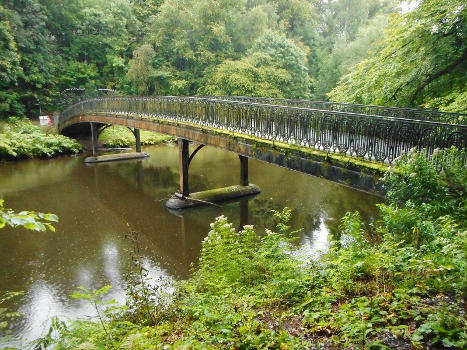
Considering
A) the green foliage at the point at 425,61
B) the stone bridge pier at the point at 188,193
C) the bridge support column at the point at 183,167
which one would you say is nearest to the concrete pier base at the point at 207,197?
the stone bridge pier at the point at 188,193

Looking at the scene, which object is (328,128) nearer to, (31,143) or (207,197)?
(207,197)

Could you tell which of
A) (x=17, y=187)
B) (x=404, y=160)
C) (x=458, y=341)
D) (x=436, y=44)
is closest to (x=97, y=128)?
(x=17, y=187)

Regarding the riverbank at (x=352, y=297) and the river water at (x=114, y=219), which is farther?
the river water at (x=114, y=219)

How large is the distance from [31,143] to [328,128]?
926 inches

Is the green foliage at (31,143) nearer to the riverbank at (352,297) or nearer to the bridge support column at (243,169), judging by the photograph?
the bridge support column at (243,169)

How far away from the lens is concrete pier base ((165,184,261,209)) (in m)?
15.0

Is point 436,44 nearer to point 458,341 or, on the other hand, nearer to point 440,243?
point 440,243

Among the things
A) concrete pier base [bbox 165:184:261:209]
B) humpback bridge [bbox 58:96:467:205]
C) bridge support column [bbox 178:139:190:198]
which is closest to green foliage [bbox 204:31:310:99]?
humpback bridge [bbox 58:96:467:205]

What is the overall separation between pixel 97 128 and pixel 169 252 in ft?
58.7

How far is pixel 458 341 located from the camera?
312 centimetres

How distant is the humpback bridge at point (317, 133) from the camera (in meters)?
6.99

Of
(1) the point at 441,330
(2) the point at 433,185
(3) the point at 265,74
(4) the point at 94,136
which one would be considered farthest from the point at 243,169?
(3) the point at 265,74

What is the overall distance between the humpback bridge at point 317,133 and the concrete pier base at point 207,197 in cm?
41

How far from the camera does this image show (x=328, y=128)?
8359 mm
